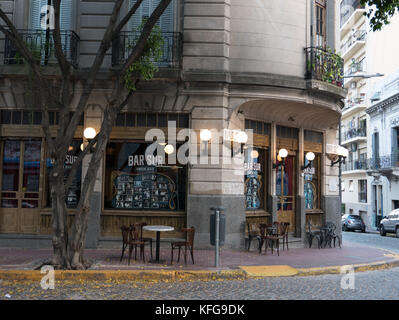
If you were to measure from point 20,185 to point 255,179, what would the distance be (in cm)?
747

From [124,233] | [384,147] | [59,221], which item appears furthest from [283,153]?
[384,147]

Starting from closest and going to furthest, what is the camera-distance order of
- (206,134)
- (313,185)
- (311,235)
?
(206,134), (311,235), (313,185)

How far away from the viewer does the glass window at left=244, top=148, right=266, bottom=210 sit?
46.5ft

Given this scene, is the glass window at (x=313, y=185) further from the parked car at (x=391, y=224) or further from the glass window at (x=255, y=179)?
the parked car at (x=391, y=224)

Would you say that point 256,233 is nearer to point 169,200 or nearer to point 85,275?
point 169,200

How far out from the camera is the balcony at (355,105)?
42.3 meters

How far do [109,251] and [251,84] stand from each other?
6516 millimetres

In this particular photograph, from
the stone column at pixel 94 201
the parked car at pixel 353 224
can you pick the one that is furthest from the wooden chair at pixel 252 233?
the parked car at pixel 353 224

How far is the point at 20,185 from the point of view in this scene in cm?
1351

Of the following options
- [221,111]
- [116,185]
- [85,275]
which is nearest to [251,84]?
[221,111]

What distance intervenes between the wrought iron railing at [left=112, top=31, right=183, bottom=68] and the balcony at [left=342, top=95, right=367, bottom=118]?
32938mm

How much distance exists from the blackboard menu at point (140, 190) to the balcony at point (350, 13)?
→ 121ft

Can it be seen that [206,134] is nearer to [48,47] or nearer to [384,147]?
[48,47]

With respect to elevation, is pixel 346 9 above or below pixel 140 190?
above
